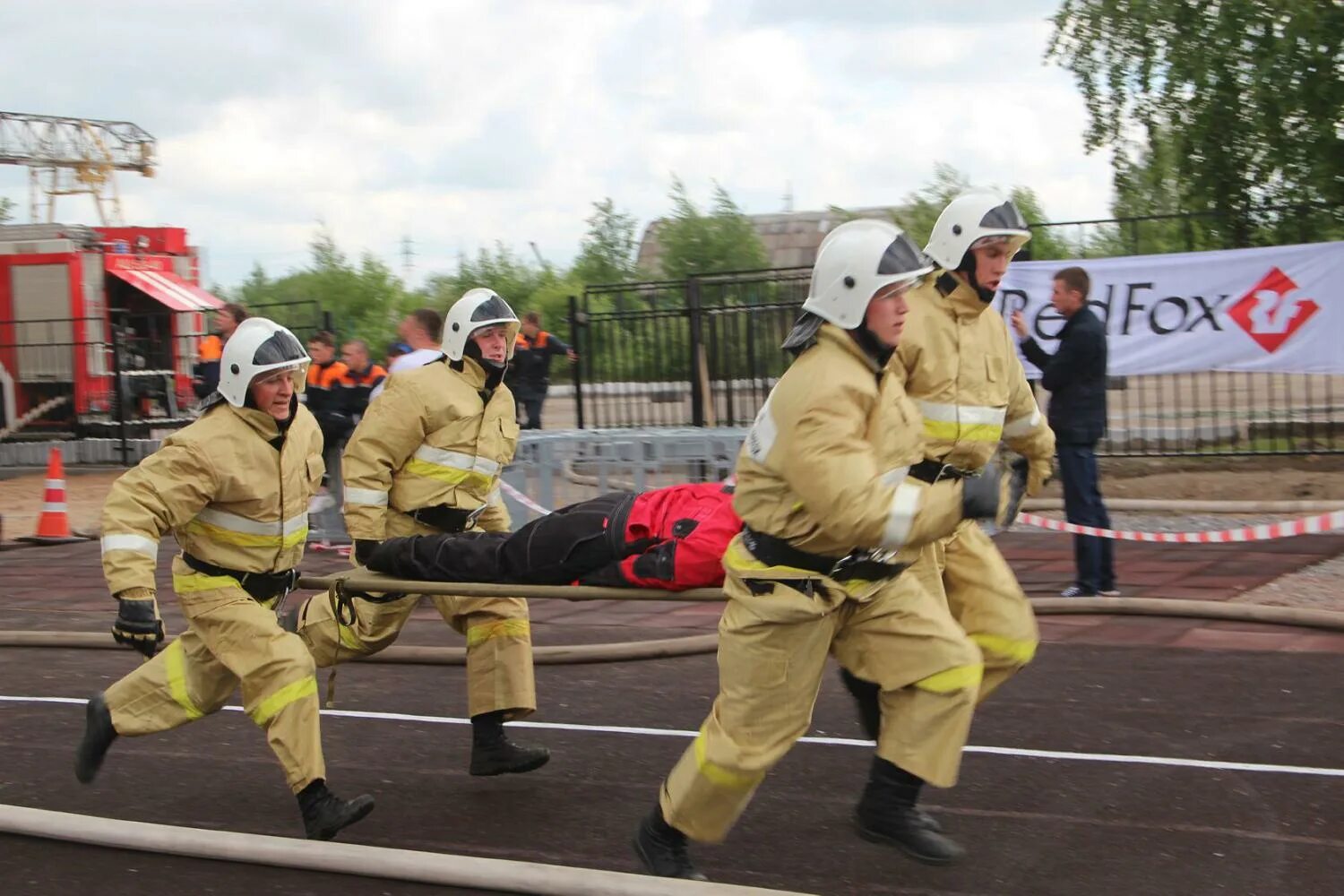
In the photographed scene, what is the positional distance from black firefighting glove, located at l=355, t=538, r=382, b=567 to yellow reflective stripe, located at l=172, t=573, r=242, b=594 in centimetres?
53

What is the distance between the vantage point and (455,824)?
18.3 ft

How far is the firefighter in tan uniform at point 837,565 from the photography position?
4.14 meters

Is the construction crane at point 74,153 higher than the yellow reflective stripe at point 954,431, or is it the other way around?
the construction crane at point 74,153

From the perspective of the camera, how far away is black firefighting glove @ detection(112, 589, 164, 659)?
5.16 m

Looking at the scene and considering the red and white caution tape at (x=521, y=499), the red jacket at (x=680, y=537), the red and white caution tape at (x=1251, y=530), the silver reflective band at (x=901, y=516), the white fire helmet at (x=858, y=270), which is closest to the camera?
the silver reflective band at (x=901, y=516)

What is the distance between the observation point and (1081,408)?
29.8 ft

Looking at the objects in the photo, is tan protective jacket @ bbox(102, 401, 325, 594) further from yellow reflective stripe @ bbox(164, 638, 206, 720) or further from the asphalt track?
the asphalt track

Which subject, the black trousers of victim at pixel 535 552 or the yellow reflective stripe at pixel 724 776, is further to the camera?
the black trousers of victim at pixel 535 552

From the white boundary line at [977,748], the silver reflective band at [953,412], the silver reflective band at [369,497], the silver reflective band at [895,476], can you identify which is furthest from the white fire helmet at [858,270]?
the white boundary line at [977,748]

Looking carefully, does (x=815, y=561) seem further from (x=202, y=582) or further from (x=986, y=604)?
(x=202, y=582)

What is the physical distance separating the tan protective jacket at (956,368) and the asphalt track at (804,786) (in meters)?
1.30

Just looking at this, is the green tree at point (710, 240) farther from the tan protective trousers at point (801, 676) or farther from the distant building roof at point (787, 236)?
the tan protective trousers at point (801, 676)

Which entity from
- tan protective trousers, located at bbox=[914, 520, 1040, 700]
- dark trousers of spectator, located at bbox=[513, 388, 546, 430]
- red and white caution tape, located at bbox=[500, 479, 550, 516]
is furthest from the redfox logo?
tan protective trousers, located at bbox=[914, 520, 1040, 700]

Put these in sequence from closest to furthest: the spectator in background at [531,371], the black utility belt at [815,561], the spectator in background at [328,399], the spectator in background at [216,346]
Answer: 1. the black utility belt at [815,561]
2. the spectator in background at [328,399]
3. the spectator in background at [216,346]
4. the spectator in background at [531,371]
